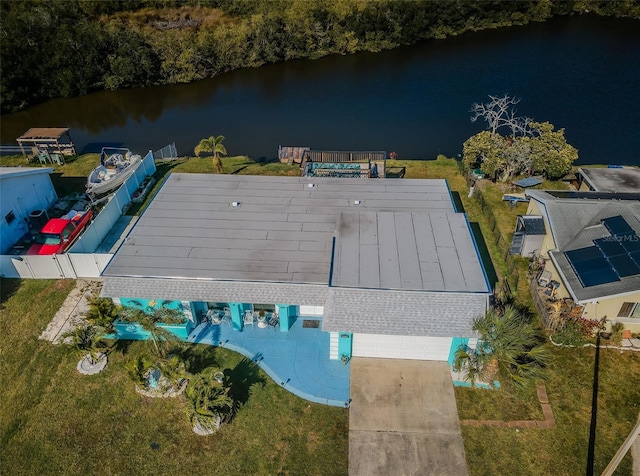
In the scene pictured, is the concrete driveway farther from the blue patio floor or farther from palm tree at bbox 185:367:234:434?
palm tree at bbox 185:367:234:434

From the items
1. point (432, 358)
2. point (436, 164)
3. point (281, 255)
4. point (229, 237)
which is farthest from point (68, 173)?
point (432, 358)

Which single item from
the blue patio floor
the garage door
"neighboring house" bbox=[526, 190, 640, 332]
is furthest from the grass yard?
"neighboring house" bbox=[526, 190, 640, 332]

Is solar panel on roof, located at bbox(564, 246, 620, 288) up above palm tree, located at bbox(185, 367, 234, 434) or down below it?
above

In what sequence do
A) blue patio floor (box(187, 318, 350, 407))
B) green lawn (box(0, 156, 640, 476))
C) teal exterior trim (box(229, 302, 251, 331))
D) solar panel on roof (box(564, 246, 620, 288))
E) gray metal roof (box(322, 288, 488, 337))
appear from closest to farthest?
green lawn (box(0, 156, 640, 476)) < gray metal roof (box(322, 288, 488, 337)) < blue patio floor (box(187, 318, 350, 407)) < solar panel on roof (box(564, 246, 620, 288)) < teal exterior trim (box(229, 302, 251, 331))

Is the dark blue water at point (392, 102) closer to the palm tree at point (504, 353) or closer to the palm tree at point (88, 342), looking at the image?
the palm tree at point (88, 342)

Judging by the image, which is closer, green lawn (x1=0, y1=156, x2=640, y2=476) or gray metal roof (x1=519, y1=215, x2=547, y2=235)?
green lawn (x1=0, y1=156, x2=640, y2=476)

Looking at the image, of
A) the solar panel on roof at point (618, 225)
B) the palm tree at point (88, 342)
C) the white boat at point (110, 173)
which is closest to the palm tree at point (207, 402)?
the palm tree at point (88, 342)
